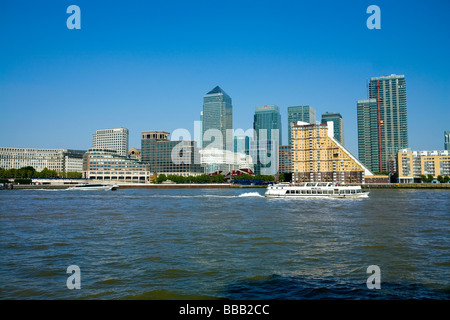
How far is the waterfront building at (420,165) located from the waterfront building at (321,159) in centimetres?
1775

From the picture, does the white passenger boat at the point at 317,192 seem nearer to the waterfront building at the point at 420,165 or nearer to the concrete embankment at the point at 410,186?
the concrete embankment at the point at 410,186

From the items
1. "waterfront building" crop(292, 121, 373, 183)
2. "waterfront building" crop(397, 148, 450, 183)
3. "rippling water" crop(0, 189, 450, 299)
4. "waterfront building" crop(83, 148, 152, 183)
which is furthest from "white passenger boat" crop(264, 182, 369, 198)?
"waterfront building" crop(83, 148, 152, 183)

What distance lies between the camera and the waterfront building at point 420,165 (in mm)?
166250

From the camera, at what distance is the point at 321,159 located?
163625 mm

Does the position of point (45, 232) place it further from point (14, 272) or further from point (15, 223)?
point (14, 272)

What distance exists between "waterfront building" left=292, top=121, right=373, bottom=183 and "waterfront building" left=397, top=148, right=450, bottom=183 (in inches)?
699

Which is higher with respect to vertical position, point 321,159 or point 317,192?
point 321,159

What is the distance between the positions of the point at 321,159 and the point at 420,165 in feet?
160

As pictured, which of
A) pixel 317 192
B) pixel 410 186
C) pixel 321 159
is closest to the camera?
Result: pixel 317 192

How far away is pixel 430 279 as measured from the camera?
43.4 feet

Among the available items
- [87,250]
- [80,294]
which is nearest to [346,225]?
[87,250]

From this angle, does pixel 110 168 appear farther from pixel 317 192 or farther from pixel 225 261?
pixel 225 261

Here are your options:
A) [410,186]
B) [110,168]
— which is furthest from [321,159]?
[110,168]
